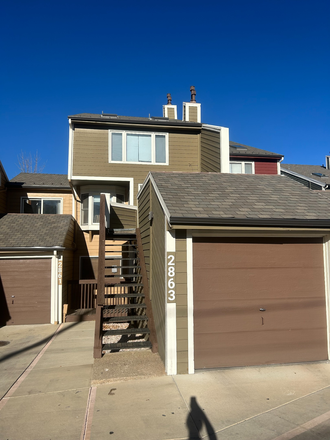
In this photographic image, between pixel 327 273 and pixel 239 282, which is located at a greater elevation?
pixel 327 273

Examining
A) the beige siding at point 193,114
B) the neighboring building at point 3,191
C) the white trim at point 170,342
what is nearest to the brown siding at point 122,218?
the white trim at point 170,342

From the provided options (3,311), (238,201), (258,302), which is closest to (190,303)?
(258,302)

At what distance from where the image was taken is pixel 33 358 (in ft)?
24.2

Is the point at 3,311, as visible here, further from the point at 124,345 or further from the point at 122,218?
the point at 124,345

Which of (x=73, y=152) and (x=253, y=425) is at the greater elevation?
(x=73, y=152)

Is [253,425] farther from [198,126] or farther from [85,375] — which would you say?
[198,126]

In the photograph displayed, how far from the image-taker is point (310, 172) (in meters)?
21.2

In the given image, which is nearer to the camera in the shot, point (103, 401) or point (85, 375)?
point (103, 401)

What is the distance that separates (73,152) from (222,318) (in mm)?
10562

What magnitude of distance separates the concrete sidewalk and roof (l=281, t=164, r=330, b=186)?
15.2 metres

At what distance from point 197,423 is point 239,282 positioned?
256cm

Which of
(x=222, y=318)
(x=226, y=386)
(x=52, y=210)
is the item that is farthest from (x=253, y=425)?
(x=52, y=210)

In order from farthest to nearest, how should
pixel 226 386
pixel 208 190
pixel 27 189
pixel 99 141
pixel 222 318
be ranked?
pixel 27 189
pixel 99 141
pixel 208 190
pixel 222 318
pixel 226 386

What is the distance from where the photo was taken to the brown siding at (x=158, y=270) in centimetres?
590
